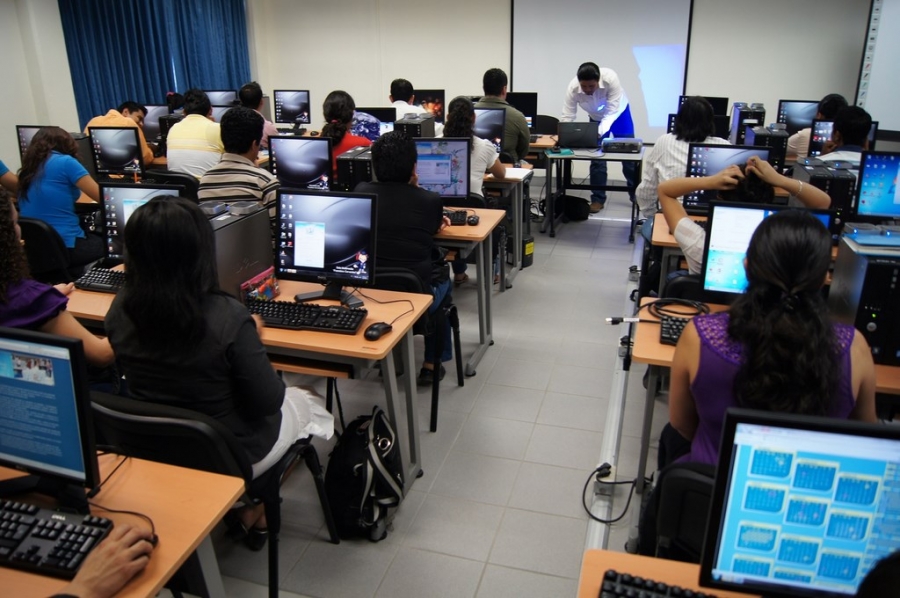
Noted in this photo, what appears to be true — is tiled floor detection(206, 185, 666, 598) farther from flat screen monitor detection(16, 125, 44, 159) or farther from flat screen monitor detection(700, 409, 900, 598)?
flat screen monitor detection(16, 125, 44, 159)

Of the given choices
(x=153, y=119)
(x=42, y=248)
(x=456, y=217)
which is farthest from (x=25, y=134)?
(x=456, y=217)

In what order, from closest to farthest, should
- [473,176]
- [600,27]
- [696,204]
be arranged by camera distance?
[696,204], [473,176], [600,27]

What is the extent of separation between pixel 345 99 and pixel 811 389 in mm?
4111

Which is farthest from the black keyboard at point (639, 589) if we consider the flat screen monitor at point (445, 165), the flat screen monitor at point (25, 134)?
the flat screen monitor at point (25, 134)

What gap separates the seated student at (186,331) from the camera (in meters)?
1.82

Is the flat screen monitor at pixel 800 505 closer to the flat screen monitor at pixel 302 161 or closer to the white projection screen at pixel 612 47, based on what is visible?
the flat screen monitor at pixel 302 161

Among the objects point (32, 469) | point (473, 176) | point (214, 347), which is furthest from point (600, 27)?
point (32, 469)

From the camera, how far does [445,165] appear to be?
4418 millimetres

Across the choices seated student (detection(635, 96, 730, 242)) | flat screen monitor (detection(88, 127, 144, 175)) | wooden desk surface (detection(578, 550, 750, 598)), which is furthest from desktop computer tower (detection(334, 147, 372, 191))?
wooden desk surface (detection(578, 550, 750, 598))

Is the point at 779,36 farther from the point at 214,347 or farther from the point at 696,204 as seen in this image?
the point at 214,347

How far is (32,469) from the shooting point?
152cm

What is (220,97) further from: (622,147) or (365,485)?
(365,485)

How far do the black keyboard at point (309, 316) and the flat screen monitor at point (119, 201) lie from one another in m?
0.76

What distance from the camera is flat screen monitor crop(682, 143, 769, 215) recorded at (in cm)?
407
